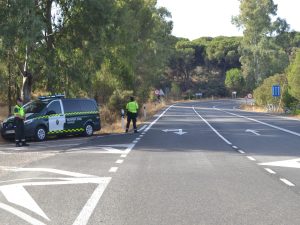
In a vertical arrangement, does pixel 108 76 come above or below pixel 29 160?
above

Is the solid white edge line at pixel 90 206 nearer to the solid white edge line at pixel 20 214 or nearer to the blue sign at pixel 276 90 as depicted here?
the solid white edge line at pixel 20 214

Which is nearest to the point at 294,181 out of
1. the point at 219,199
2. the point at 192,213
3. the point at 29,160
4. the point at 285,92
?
the point at 219,199

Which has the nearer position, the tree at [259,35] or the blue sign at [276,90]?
the blue sign at [276,90]

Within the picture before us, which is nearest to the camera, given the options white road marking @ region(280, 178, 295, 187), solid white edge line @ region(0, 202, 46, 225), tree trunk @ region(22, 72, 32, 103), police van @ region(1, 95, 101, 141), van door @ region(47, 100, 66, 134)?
solid white edge line @ region(0, 202, 46, 225)

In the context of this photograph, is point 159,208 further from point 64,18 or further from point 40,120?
point 64,18

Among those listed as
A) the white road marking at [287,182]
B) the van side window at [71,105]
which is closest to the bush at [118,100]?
the van side window at [71,105]

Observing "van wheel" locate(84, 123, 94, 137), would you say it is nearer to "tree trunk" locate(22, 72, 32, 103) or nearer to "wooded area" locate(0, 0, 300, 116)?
"wooded area" locate(0, 0, 300, 116)

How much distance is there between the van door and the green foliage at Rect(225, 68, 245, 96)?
9649cm

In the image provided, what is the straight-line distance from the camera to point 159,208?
7.64 m

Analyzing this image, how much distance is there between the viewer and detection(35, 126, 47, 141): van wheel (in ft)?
68.0

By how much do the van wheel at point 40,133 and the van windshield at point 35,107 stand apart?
747mm

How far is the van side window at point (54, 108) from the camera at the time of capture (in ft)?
70.8

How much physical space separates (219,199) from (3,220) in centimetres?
330

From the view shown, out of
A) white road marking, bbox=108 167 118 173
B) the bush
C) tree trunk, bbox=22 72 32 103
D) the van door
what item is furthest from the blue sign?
white road marking, bbox=108 167 118 173
